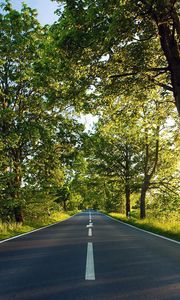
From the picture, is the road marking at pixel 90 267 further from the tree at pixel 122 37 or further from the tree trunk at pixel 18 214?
the tree trunk at pixel 18 214

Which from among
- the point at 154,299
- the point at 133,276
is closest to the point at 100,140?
the point at 133,276

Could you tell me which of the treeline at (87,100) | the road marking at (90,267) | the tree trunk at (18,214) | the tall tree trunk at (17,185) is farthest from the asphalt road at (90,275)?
the tree trunk at (18,214)

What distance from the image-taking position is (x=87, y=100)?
13.1 metres

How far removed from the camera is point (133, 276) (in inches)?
226

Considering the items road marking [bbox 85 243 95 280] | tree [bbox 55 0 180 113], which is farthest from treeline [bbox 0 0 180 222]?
road marking [bbox 85 243 95 280]

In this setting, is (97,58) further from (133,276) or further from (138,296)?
(138,296)

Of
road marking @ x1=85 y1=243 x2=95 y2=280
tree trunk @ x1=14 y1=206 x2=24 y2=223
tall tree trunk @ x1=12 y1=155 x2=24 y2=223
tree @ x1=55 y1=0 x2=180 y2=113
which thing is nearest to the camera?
road marking @ x1=85 y1=243 x2=95 y2=280

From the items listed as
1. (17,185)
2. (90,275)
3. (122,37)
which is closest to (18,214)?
(17,185)

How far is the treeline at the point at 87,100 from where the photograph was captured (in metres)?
10.5

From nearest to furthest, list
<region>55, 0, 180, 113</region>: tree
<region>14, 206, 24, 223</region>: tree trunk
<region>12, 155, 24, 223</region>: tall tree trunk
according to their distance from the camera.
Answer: <region>55, 0, 180, 113</region>: tree
<region>12, 155, 24, 223</region>: tall tree trunk
<region>14, 206, 24, 223</region>: tree trunk

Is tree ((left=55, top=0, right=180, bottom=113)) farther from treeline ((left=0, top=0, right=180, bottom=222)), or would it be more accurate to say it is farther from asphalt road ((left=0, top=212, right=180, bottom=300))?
asphalt road ((left=0, top=212, right=180, bottom=300))

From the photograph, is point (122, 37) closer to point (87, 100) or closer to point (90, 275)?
point (87, 100)

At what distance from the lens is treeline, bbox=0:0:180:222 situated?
10477 millimetres

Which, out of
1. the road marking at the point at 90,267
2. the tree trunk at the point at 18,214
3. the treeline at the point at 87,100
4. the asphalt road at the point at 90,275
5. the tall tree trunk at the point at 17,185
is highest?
the treeline at the point at 87,100
